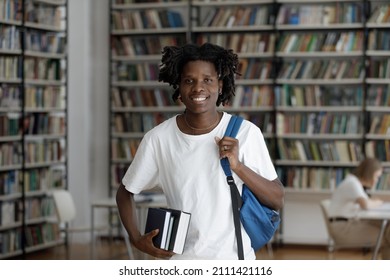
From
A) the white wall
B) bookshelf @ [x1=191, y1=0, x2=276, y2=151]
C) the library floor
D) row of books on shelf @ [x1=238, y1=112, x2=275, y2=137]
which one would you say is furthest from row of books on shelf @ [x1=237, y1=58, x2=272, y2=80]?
the library floor

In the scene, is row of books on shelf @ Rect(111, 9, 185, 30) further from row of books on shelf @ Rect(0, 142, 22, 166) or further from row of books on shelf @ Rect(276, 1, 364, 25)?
row of books on shelf @ Rect(0, 142, 22, 166)

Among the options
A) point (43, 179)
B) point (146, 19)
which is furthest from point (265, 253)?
point (146, 19)

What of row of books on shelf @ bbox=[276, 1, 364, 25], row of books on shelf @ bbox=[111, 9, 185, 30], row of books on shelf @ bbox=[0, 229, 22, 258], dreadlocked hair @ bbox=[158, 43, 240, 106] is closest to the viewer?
dreadlocked hair @ bbox=[158, 43, 240, 106]

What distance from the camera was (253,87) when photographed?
8164 millimetres

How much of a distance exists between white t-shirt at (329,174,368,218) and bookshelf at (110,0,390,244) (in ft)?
5.07

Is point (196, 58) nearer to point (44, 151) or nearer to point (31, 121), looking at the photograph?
point (31, 121)

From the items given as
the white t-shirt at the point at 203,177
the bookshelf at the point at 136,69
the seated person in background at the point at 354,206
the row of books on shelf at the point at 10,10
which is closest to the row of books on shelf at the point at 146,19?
the bookshelf at the point at 136,69

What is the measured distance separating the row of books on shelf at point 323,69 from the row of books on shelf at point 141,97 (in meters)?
1.19

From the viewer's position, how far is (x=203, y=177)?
237 centimetres

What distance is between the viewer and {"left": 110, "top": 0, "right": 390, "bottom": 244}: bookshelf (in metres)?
7.81

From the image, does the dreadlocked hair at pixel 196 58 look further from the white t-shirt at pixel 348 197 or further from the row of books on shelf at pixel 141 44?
the row of books on shelf at pixel 141 44
